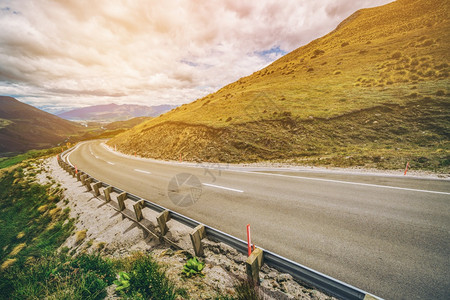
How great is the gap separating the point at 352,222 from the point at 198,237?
5.15m

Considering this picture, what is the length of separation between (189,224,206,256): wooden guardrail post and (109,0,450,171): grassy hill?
468 inches

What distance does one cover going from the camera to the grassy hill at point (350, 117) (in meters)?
14.5

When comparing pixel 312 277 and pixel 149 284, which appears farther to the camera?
pixel 149 284

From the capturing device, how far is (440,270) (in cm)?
376

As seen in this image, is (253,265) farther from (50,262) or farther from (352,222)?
(50,262)

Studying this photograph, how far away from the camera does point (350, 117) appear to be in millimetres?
19031

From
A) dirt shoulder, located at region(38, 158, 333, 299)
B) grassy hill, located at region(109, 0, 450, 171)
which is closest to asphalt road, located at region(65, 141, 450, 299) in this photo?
dirt shoulder, located at region(38, 158, 333, 299)

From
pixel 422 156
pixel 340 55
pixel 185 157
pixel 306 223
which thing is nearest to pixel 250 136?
pixel 185 157

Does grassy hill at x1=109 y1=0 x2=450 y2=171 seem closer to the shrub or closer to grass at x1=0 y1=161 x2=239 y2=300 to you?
the shrub

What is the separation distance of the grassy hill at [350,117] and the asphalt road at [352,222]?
4913 mm

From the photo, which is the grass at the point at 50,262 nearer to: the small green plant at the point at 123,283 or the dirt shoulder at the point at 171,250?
the small green plant at the point at 123,283

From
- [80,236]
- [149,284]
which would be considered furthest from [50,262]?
[149,284]

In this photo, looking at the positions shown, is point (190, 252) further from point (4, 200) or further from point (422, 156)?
point (4, 200)

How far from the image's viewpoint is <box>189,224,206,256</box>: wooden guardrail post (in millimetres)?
4562
